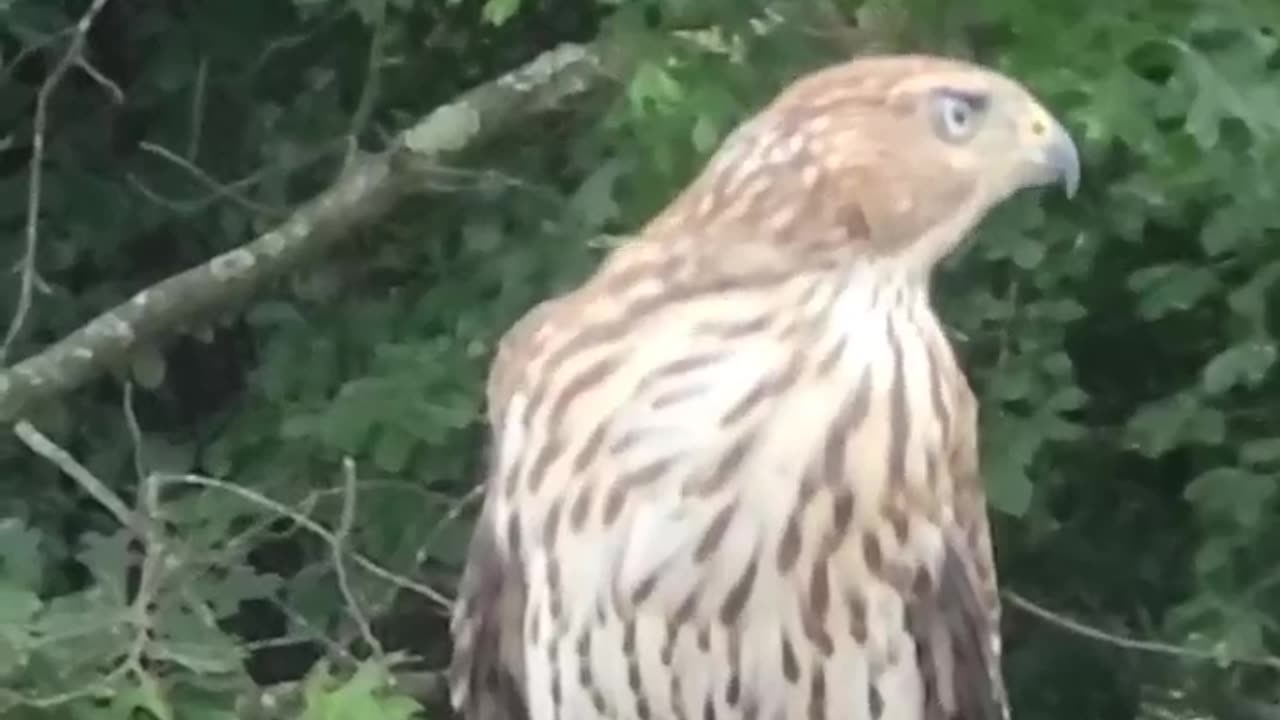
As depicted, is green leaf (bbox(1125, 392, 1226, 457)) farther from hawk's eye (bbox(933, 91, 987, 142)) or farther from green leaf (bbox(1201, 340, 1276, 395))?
hawk's eye (bbox(933, 91, 987, 142))

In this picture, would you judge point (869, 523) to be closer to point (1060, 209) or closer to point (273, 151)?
point (1060, 209)

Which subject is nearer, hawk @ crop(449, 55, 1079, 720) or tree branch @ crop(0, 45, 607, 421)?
hawk @ crop(449, 55, 1079, 720)

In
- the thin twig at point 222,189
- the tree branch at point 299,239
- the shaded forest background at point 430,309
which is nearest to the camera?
the shaded forest background at point 430,309

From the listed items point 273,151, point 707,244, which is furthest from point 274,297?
point 707,244

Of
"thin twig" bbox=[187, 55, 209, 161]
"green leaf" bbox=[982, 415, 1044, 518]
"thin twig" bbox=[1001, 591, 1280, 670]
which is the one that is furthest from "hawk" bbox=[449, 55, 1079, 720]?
"thin twig" bbox=[187, 55, 209, 161]

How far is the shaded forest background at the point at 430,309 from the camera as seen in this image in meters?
1.93

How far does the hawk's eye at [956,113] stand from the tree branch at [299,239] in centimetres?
106

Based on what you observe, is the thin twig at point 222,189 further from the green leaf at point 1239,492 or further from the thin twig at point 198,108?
the green leaf at point 1239,492

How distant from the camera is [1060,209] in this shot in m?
2.11

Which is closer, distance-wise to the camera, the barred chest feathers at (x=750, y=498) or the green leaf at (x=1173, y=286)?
the barred chest feathers at (x=750, y=498)

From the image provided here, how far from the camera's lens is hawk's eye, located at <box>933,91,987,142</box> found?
4.39 feet

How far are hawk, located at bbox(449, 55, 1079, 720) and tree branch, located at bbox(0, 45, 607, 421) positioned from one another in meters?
0.97

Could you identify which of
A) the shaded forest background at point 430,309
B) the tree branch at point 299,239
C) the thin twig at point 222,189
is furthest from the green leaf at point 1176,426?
the thin twig at point 222,189

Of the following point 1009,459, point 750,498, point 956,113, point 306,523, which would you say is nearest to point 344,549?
point 306,523
